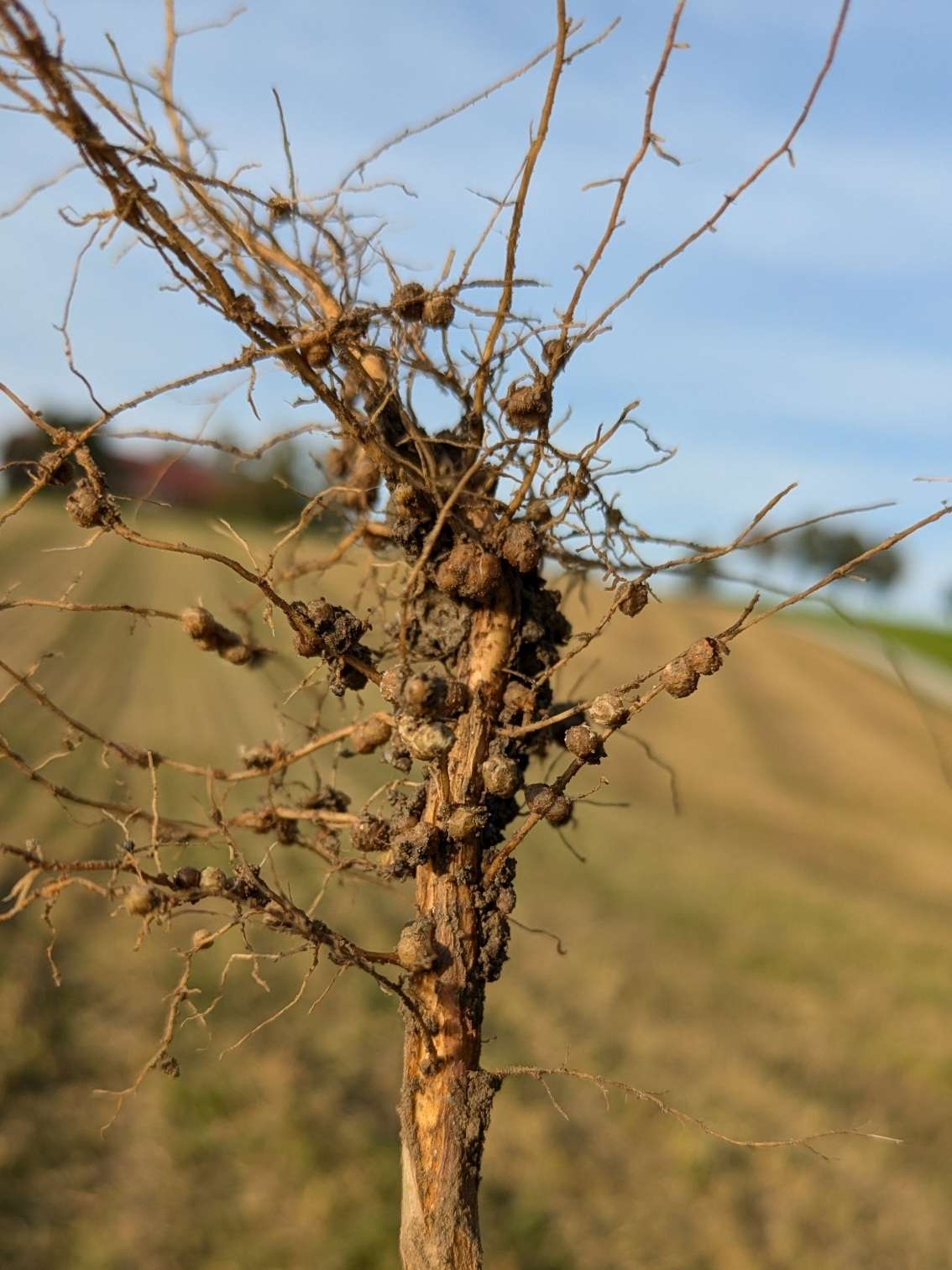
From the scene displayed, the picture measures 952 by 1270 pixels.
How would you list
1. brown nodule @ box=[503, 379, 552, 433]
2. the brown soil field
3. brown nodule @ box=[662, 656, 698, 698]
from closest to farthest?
brown nodule @ box=[662, 656, 698, 698], brown nodule @ box=[503, 379, 552, 433], the brown soil field

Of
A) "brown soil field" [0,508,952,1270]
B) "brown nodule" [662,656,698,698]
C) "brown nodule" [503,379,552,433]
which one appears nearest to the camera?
"brown nodule" [662,656,698,698]

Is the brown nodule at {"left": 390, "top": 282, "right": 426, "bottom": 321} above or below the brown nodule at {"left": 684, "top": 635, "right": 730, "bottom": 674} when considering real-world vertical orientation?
above

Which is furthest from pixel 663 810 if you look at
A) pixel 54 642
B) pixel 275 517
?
pixel 275 517

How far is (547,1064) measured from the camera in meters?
5.65

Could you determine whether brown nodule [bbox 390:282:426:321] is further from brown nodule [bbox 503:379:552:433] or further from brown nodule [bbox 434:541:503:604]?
brown nodule [bbox 434:541:503:604]

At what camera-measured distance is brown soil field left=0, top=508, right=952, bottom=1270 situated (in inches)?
163

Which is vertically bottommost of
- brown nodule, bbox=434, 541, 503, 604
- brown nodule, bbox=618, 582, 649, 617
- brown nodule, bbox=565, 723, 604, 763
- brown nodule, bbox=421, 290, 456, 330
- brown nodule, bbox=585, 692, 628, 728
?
brown nodule, bbox=565, 723, 604, 763

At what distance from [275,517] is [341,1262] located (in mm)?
25809

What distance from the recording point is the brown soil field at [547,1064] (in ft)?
13.6

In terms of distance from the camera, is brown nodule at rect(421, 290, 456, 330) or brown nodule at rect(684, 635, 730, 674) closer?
brown nodule at rect(684, 635, 730, 674)

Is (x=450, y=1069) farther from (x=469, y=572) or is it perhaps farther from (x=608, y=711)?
(x=469, y=572)

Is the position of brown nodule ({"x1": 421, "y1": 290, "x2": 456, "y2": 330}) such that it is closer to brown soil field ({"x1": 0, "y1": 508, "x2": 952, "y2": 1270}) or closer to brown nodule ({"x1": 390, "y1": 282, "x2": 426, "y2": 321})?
brown nodule ({"x1": 390, "y1": 282, "x2": 426, "y2": 321})

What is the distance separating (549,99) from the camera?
1.36m

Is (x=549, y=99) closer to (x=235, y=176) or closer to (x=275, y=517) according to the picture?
(x=235, y=176)
